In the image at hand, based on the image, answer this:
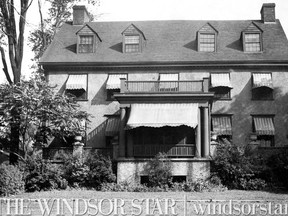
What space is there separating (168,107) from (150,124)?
1889 mm

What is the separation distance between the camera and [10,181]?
23328 mm

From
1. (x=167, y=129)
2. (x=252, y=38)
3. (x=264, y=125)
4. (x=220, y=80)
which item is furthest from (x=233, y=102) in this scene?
(x=167, y=129)

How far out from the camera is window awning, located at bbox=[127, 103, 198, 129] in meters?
26.8

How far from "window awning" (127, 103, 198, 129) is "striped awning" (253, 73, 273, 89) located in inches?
261

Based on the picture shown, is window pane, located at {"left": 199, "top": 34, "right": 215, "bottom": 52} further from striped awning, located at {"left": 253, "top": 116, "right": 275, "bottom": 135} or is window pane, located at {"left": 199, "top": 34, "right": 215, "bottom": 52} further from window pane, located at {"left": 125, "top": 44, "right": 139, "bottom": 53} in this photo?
striped awning, located at {"left": 253, "top": 116, "right": 275, "bottom": 135}

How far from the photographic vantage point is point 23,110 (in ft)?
83.0

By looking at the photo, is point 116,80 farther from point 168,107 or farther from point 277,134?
point 277,134

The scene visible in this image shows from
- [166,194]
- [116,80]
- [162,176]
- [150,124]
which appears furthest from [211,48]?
[166,194]

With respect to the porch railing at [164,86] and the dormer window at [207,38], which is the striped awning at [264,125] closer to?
the porch railing at [164,86]

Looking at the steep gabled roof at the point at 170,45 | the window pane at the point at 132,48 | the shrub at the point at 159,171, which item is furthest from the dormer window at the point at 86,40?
the shrub at the point at 159,171

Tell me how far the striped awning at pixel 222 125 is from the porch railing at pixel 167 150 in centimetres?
454

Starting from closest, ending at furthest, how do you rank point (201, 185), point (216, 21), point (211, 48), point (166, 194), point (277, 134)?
point (166, 194), point (201, 185), point (277, 134), point (211, 48), point (216, 21)

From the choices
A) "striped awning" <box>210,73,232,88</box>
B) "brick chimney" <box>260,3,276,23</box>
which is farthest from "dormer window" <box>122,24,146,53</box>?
"brick chimney" <box>260,3,276,23</box>

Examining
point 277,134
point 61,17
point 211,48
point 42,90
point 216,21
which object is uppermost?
point 61,17
